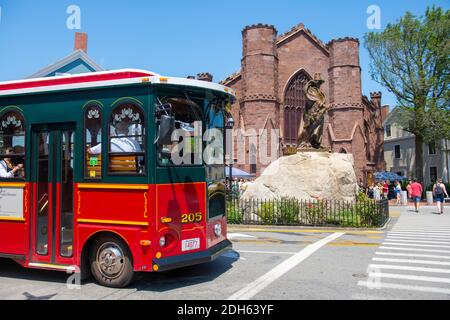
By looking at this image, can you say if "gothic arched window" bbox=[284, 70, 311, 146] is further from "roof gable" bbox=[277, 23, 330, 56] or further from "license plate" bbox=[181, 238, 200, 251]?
"license plate" bbox=[181, 238, 200, 251]

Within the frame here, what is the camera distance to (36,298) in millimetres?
5887

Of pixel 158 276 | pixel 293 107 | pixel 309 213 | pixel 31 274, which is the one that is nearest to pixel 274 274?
pixel 158 276

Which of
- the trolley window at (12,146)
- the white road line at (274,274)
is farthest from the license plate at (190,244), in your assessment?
the trolley window at (12,146)

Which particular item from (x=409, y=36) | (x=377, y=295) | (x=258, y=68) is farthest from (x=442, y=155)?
(x=377, y=295)

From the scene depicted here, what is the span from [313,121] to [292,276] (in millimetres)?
12181

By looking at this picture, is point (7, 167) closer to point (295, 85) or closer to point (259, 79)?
point (259, 79)

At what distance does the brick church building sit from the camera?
132ft

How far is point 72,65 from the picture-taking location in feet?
78.4

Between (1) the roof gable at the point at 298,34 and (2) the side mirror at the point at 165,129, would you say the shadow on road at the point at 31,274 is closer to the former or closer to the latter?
(2) the side mirror at the point at 165,129

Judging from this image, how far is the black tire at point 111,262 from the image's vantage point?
6207 millimetres

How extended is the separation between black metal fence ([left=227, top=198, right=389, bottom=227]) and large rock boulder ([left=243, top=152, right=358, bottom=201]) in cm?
59
